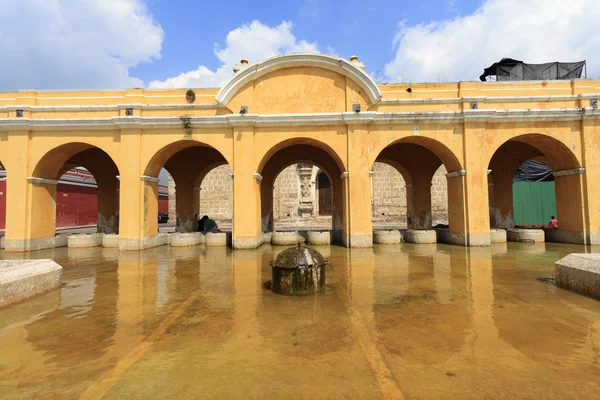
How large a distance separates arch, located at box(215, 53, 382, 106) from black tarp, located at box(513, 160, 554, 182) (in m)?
16.2

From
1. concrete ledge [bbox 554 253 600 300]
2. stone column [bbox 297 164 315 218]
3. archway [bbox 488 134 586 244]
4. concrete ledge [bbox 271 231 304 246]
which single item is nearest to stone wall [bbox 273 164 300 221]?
stone column [bbox 297 164 315 218]

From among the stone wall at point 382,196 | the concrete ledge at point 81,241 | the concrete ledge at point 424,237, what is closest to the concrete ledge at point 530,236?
the concrete ledge at point 424,237

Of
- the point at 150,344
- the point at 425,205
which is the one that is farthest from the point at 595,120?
the point at 150,344

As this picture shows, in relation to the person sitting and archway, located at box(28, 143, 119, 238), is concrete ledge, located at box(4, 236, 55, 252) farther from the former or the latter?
the person sitting

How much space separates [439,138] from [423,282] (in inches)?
273

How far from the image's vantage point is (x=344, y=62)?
1062 cm

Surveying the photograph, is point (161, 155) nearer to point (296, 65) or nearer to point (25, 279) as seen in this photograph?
point (296, 65)

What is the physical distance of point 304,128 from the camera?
11062 mm

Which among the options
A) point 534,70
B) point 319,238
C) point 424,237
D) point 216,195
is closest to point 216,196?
point 216,195

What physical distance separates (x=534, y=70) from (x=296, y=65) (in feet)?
53.2

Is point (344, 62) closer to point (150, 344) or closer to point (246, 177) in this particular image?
point (246, 177)

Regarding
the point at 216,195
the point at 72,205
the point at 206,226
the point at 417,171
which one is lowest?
the point at 206,226

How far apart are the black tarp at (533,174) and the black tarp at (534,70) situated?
5517 mm

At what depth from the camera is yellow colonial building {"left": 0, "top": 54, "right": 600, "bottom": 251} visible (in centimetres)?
1084
